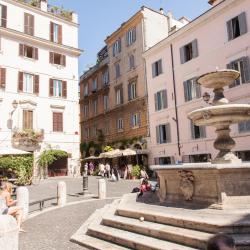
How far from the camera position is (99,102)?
4125 cm

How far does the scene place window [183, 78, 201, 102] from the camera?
2457 cm

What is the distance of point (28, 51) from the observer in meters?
29.3

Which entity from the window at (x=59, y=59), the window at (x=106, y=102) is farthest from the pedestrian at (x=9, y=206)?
the window at (x=106, y=102)

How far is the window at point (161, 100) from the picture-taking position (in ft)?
91.8

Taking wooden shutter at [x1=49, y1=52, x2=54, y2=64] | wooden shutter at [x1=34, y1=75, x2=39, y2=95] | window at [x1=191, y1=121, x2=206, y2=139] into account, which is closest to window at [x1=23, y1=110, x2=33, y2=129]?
wooden shutter at [x1=34, y1=75, x2=39, y2=95]

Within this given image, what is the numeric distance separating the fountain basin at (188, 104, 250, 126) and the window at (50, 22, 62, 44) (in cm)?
2510

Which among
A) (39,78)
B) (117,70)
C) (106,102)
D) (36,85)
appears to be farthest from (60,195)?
(106,102)

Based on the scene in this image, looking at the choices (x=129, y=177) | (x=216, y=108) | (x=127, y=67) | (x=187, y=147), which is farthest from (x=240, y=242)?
(x=127, y=67)

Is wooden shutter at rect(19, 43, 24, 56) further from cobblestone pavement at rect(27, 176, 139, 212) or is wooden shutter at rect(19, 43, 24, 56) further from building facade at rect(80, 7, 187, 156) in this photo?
cobblestone pavement at rect(27, 176, 139, 212)

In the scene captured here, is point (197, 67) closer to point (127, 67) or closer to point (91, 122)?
point (127, 67)

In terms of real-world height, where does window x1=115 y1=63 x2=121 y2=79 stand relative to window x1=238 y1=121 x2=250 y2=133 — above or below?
above

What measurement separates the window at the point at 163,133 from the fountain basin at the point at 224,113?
61.4ft

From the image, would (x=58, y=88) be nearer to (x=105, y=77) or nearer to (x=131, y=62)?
(x=131, y=62)

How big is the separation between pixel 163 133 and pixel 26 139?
11685 mm
